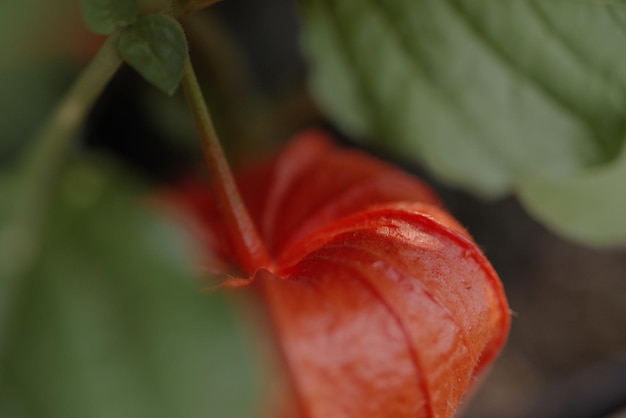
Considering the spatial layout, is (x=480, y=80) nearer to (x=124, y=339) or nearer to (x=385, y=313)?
(x=385, y=313)

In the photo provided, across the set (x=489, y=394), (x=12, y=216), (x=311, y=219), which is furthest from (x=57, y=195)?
(x=489, y=394)

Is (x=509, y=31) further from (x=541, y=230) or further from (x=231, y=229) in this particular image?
(x=541, y=230)

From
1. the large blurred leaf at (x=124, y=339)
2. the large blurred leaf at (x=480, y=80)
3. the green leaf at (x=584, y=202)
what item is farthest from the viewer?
the green leaf at (x=584, y=202)

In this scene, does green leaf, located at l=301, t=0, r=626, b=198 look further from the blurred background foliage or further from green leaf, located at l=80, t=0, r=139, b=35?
green leaf, located at l=80, t=0, r=139, b=35

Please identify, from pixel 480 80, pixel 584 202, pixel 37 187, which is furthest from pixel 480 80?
pixel 37 187

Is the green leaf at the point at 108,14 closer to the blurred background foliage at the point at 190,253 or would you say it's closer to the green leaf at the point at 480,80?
the blurred background foliage at the point at 190,253

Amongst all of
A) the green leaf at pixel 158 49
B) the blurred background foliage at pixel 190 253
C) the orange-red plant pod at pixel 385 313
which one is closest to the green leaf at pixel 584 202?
the blurred background foliage at pixel 190 253

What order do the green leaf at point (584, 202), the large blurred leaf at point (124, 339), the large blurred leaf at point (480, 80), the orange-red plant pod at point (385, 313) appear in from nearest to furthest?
the large blurred leaf at point (124, 339), the orange-red plant pod at point (385, 313), the large blurred leaf at point (480, 80), the green leaf at point (584, 202)
